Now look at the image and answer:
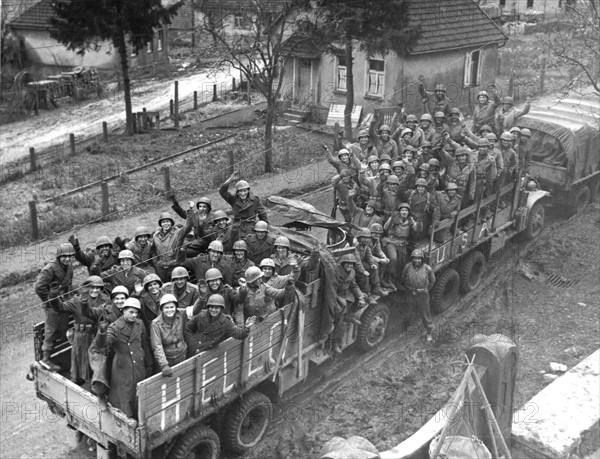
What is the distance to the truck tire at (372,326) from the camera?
11.3 metres

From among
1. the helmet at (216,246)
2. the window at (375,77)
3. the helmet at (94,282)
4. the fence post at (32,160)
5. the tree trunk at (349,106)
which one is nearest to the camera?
the helmet at (94,282)

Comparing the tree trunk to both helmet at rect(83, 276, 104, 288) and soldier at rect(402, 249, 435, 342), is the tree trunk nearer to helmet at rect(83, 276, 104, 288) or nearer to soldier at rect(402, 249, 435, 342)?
soldier at rect(402, 249, 435, 342)

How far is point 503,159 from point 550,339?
10.8 ft

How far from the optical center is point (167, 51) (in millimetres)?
38094

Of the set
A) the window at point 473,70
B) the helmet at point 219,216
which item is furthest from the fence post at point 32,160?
the window at point 473,70

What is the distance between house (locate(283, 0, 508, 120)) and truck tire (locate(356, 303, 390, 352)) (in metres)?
12.4

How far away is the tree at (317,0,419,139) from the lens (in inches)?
829

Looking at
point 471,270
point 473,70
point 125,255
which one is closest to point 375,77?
point 473,70

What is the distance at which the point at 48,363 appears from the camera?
8727 millimetres

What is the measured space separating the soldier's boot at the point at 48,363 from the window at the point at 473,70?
19.7 meters

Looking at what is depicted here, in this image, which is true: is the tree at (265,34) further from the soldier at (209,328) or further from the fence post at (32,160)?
the soldier at (209,328)

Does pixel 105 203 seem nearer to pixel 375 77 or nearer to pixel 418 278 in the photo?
pixel 418 278

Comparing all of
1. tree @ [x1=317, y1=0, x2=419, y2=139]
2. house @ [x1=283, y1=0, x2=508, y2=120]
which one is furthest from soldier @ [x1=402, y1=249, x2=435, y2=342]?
house @ [x1=283, y1=0, x2=508, y2=120]

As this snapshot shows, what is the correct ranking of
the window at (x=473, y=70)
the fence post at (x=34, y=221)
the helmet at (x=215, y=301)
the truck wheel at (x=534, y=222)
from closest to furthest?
the helmet at (x=215, y=301), the truck wheel at (x=534, y=222), the fence post at (x=34, y=221), the window at (x=473, y=70)
